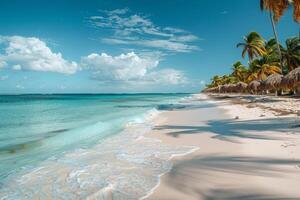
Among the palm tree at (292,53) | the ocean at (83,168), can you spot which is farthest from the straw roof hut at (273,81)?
the ocean at (83,168)

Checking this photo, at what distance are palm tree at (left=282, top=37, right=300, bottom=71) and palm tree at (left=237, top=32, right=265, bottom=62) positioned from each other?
3.03 m

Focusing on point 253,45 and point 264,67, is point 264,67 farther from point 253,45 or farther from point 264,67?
point 253,45

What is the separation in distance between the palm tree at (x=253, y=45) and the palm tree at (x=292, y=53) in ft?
9.94

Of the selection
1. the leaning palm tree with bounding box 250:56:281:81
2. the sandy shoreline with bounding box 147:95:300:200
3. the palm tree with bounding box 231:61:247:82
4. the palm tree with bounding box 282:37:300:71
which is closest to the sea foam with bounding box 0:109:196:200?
the sandy shoreline with bounding box 147:95:300:200

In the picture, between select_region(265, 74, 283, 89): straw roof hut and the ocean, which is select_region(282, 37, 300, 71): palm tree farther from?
the ocean

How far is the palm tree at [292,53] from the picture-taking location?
31688 mm


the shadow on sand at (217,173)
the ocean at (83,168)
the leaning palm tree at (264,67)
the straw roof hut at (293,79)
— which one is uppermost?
the leaning palm tree at (264,67)

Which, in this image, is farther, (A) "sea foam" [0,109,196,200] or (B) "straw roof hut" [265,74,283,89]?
(B) "straw roof hut" [265,74,283,89]

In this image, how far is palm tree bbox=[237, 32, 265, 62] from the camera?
115 feet

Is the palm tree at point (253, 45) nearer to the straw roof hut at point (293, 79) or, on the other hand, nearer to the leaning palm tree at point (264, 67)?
the leaning palm tree at point (264, 67)

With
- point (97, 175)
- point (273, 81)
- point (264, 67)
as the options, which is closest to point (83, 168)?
point (97, 175)

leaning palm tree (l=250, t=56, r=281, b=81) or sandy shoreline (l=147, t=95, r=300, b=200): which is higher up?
leaning palm tree (l=250, t=56, r=281, b=81)

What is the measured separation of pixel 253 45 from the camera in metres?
35.2

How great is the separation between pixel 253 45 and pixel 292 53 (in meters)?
5.04
